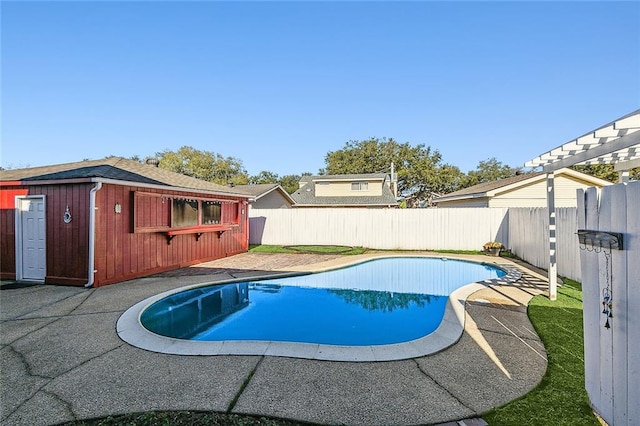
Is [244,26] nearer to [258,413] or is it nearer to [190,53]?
[190,53]

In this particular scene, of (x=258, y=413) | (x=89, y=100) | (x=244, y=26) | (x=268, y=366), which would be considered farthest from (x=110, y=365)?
(x=89, y=100)

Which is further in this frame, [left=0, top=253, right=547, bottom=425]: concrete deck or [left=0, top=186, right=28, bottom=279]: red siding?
[left=0, top=186, right=28, bottom=279]: red siding

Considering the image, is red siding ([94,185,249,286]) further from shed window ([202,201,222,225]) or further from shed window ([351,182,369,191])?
shed window ([351,182,369,191])

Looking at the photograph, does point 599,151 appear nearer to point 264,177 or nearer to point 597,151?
point 597,151

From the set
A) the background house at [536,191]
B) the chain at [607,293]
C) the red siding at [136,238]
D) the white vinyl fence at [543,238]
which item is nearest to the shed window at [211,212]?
the red siding at [136,238]

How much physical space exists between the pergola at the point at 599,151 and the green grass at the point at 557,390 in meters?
1.85

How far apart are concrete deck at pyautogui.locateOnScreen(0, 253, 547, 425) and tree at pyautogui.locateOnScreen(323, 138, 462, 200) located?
34.2 m

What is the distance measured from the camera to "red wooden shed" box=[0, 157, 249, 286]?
7.51 metres

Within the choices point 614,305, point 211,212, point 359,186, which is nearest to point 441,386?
point 614,305

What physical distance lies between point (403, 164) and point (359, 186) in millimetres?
17360

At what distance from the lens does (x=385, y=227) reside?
15195 mm

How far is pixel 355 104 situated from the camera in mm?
22672

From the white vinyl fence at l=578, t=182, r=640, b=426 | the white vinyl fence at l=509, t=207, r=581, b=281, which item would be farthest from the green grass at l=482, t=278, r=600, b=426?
the white vinyl fence at l=509, t=207, r=581, b=281

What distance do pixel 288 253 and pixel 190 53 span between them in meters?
10.1
